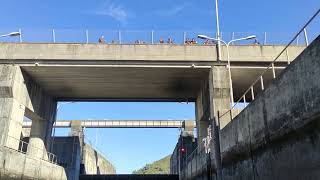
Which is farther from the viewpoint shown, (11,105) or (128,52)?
(128,52)

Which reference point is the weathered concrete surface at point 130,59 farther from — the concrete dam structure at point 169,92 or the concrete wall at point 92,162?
the concrete wall at point 92,162

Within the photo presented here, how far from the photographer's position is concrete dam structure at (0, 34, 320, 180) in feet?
41.5

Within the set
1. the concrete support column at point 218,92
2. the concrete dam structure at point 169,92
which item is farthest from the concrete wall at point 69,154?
the concrete support column at point 218,92

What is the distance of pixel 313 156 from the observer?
9719mm

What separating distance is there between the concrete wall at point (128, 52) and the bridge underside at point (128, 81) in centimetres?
96

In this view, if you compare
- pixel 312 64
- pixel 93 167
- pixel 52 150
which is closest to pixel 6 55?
pixel 52 150

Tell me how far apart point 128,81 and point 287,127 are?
2237 cm

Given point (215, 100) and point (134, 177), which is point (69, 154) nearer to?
point (134, 177)

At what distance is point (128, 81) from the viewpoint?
108 feet

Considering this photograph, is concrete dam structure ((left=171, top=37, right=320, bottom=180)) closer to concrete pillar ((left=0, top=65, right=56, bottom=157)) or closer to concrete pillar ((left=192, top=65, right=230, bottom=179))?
concrete pillar ((left=192, top=65, right=230, bottom=179))

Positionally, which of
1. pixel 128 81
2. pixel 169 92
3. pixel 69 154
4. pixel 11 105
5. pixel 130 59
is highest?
pixel 130 59

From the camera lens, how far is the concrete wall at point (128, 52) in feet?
95.0

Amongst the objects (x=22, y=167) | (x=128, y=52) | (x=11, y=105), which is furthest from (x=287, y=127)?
(x=11, y=105)

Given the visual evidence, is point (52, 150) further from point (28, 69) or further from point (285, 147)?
point (285, 147)
